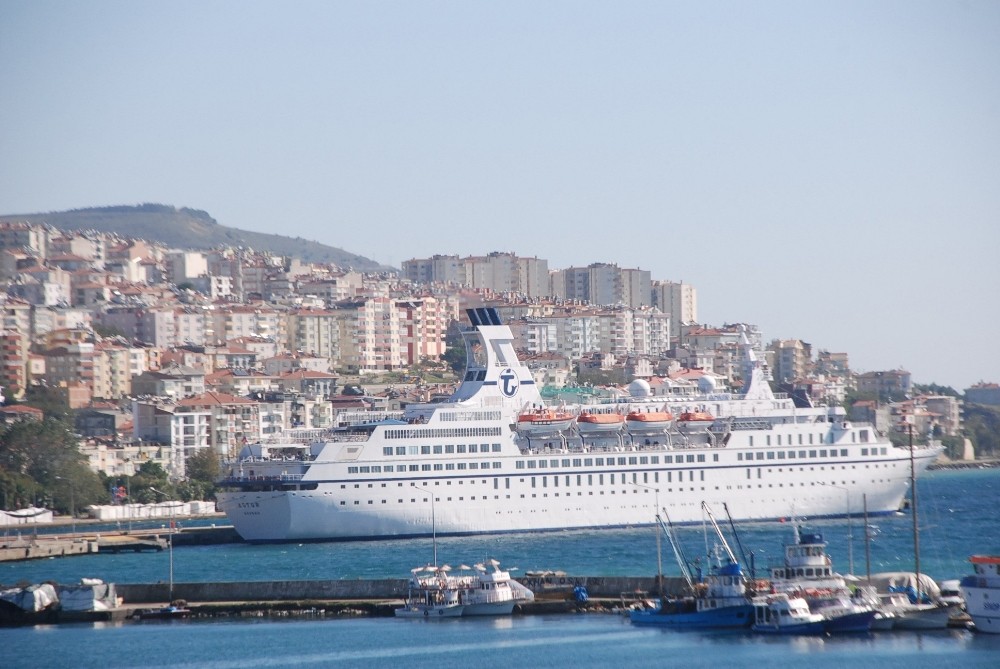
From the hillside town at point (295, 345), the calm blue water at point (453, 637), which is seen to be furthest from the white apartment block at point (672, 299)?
the calm blue water at point (453, 637)

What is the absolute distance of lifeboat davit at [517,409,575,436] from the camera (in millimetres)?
52562

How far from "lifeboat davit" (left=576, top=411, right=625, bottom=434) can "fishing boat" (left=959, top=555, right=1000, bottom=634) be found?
21.6 metres

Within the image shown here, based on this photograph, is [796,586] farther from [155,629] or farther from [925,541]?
[925,541]

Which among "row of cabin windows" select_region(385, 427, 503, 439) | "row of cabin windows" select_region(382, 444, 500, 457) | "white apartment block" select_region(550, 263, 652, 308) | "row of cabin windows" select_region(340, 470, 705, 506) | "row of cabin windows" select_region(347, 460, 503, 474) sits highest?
"white apartment block" select_region(550, 263, 652, 308)

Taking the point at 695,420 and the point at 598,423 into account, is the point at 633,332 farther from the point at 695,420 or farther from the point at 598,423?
the point at 598,423

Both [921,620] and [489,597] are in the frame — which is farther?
[489,597]

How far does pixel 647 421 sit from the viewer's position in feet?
176

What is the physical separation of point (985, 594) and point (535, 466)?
21.0m

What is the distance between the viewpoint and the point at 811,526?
172 feet

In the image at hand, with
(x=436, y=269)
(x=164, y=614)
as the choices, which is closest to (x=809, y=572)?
(x=164, y=614)

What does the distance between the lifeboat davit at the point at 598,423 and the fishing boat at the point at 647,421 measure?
Result: 299mm

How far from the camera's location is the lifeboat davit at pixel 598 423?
5350cm

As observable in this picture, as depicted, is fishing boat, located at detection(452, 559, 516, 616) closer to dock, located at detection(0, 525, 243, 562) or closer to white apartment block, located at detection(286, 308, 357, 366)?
dock, located at detection(0, 525, 243, 562)

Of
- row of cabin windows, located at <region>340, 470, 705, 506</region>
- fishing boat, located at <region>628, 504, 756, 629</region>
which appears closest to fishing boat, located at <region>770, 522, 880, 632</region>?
fishing boat, located at <region>628, 504, 756, 629</region>
